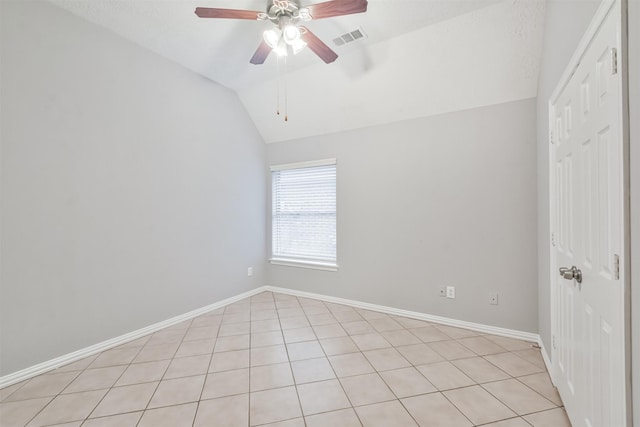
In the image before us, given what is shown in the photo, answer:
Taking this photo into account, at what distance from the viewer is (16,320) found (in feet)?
6.49

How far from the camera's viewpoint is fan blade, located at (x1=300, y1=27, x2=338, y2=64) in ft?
6.67

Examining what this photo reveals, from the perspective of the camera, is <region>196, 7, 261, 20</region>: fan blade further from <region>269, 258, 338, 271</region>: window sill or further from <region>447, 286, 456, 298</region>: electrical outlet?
<region>447, 286, 456, 298</region>: electrical outlet

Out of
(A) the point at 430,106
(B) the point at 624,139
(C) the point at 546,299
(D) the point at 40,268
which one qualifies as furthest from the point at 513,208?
(D) the point at 40,268

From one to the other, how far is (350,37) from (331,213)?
2.07 metres

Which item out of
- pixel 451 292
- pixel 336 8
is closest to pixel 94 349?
pixel 336 8

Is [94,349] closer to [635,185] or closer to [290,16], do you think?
[290,16]

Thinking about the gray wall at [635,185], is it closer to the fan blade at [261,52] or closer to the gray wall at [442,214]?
the gray wall at [442,214]

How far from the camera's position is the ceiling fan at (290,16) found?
1812mm

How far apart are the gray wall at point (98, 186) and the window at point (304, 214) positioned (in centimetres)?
87

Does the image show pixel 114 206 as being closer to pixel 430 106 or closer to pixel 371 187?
pixel 371 187

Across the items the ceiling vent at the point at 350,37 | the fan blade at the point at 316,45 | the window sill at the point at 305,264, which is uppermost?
the ceiling vent at the point at 350,37

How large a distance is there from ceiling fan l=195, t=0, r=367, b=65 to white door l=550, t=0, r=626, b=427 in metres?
1.34

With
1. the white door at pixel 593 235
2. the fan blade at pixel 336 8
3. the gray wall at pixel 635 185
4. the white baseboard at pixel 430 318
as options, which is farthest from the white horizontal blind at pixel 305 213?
the gray wall at pixel 635 185

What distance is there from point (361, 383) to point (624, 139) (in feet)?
6.35
